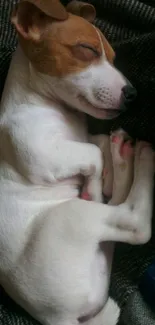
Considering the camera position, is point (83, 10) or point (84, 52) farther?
point (83, 10)

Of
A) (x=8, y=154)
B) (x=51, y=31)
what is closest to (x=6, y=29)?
(x=51, y=31)

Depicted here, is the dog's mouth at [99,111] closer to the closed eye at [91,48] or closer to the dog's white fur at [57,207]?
the dog's white fur at [57,207]

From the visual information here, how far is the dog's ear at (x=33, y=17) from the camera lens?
144 cm

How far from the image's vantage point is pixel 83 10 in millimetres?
1598

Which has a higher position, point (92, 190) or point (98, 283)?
point (92, 190)

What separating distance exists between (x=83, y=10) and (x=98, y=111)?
0.35m

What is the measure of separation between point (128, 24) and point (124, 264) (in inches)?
32.3

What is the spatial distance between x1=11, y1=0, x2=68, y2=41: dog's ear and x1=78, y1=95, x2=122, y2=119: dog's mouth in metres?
0.23

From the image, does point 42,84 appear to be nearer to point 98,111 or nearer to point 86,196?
point 98,111

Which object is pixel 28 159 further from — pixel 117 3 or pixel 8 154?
pixel 117 3

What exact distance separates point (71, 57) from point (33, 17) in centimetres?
18

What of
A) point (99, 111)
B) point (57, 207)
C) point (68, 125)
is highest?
point (99, 111)

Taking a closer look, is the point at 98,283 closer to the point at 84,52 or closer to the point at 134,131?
the point at 134,131

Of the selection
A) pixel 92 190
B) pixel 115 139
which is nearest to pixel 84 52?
pixel 115 139
